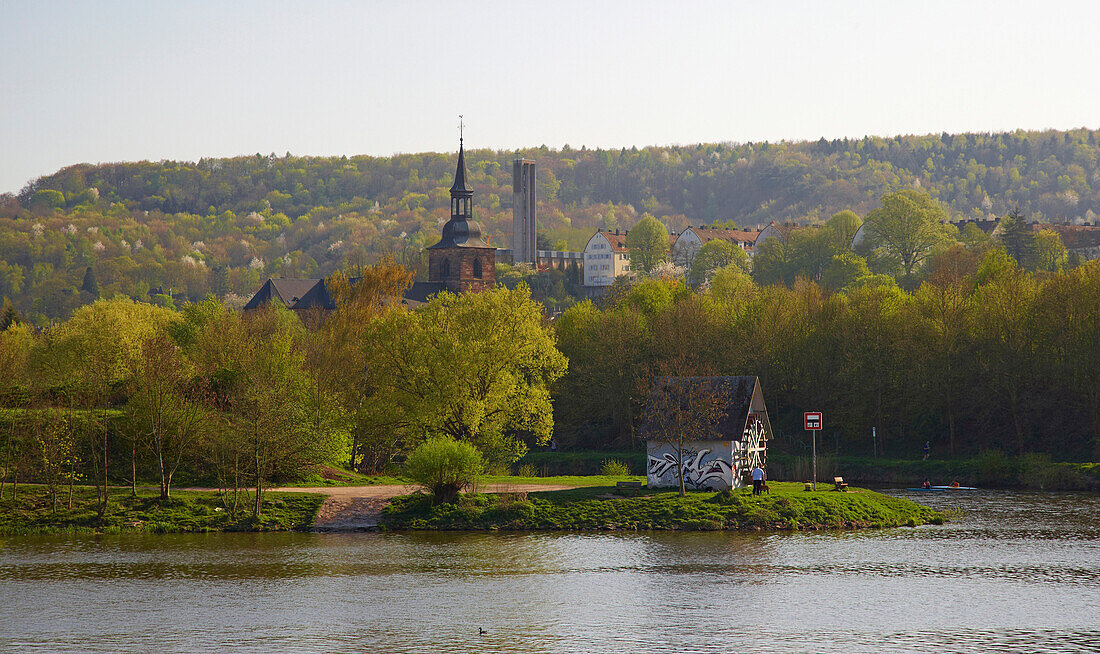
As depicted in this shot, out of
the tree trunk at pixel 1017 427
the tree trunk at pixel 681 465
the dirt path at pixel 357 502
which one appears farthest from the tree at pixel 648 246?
the dirt path at pixel 357 502

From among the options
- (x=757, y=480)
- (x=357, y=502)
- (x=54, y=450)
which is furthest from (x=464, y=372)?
(x=54, y=450)

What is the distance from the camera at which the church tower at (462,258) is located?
469 feet

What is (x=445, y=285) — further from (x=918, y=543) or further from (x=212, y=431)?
(x=918, y=543)

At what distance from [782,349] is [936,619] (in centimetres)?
5441

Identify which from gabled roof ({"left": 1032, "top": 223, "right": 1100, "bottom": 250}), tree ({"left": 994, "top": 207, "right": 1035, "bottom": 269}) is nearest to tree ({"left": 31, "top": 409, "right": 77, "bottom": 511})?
tree ({"left": 994, "top": 207, "right": 1035, "bottom": 269})

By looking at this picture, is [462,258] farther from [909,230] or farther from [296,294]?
[909,230]

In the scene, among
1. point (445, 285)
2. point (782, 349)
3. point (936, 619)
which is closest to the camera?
point (936, 619)

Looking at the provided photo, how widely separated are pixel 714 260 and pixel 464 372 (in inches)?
3882

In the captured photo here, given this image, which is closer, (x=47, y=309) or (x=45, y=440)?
(x=45, y=440)

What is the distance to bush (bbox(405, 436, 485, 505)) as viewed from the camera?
49.6 meters

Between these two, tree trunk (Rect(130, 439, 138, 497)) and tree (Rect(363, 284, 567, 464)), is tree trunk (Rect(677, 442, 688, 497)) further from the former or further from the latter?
tree trunk (Rect(130, 439, 138, 497))

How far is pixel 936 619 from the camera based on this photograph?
31.3 m

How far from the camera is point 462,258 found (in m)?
143

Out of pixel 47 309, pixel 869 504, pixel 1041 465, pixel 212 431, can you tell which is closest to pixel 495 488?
pixel 212 431
